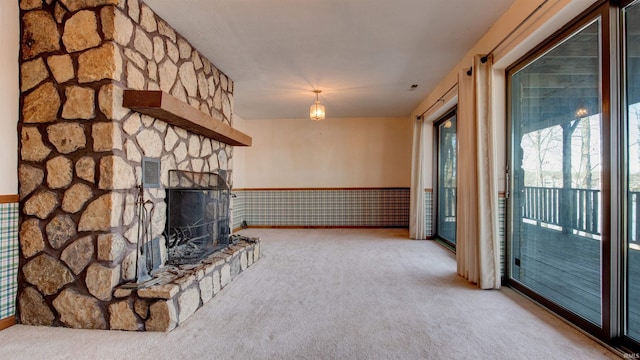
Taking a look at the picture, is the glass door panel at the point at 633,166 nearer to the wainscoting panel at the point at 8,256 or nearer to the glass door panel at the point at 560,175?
the glass door panel at the point at 560,175

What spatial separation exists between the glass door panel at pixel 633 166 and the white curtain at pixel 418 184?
3.43 metres

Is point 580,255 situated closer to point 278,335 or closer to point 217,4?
point 278,335

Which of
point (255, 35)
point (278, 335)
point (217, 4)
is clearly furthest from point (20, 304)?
point (255, 35)

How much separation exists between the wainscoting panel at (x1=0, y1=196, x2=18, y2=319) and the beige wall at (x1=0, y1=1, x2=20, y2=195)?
0.13m

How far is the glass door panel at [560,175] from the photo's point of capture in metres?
1.98

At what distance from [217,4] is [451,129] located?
3782mm

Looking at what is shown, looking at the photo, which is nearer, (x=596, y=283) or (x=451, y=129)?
(x=596, y=283)

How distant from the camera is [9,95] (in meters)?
2.05

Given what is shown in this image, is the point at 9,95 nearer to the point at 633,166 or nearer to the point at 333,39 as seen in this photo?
the point at 333,39

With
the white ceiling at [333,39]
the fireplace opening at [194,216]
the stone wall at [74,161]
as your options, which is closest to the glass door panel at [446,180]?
the white ceiling at [333,39]

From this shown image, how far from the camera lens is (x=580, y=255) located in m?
2.14

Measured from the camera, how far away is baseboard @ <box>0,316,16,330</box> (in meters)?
1.99

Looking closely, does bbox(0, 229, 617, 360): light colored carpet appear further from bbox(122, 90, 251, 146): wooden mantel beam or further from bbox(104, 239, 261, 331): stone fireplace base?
bbox(122, 90, 251, 146): wooden mantel beam

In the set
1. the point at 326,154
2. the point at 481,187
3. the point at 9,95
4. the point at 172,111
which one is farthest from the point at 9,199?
the point at 326,154
